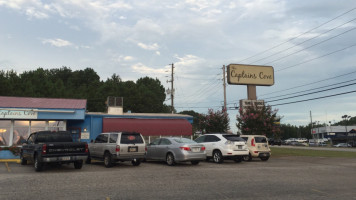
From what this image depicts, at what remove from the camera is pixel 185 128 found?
85.5 ft

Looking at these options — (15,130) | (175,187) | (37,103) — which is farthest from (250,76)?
(175,187)

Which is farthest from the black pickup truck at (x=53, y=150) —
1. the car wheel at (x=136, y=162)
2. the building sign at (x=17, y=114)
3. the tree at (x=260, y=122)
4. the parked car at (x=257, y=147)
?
the tree at (x=260, y=122)

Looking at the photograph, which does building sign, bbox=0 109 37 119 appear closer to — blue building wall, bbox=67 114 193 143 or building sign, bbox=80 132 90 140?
blue building wall, bbox=67 114 193 143

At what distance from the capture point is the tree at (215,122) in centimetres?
2805

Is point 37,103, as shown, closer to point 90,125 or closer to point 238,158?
point 90,125

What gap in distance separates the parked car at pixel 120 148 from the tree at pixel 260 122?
542 inches

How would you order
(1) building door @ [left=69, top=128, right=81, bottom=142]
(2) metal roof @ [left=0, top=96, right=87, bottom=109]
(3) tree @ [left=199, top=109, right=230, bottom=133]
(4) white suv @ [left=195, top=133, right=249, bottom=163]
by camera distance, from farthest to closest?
1. (3) tree @ [left=199, top=109, right=230, bottom=133]
2. (1) building door @ [left=69, top=128, right=81, bottom=142]
3. (2) metal roof @ [left=0, top=96, right=87, bottom=109]
4. (4) white suv @ [left=195, top=133, right=249, bottom=163]

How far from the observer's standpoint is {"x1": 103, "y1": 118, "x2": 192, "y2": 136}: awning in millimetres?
23688

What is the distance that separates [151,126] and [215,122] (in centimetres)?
680

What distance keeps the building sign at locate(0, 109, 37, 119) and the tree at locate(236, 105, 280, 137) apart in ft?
57.7

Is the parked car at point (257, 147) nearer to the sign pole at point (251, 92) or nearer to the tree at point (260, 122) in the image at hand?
the tree at point (260, 122)

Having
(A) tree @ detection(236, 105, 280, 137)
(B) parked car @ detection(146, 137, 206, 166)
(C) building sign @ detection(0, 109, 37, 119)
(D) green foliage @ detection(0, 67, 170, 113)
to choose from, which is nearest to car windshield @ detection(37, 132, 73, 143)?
(B) parked car @ detection(146, 137, 206, 166)

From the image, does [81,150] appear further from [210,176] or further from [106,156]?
[210,176]

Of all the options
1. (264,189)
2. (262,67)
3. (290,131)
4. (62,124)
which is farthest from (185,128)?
(290,131)
